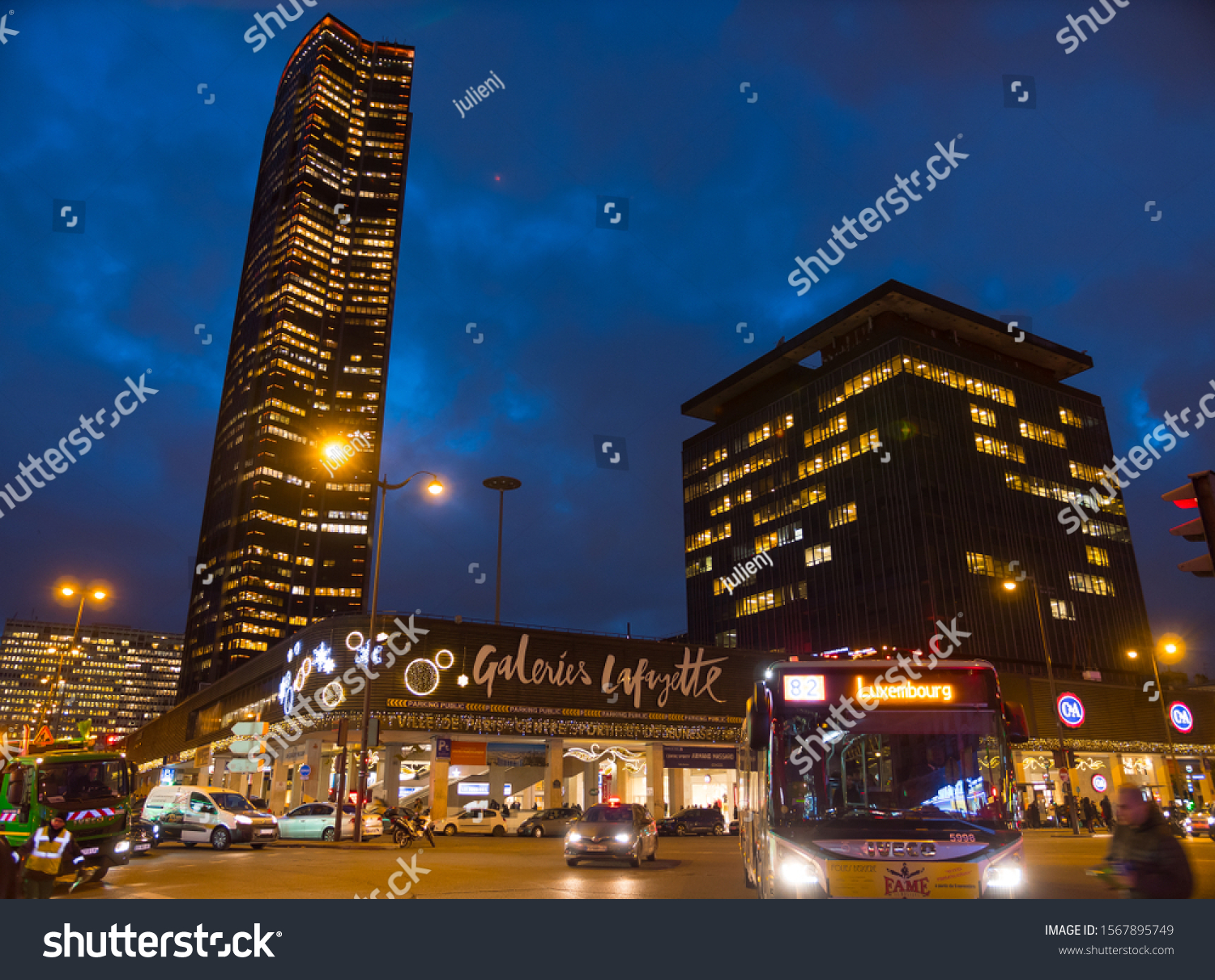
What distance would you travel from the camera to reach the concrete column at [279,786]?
4391 cm

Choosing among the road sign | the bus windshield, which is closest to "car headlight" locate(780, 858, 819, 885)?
the bus windshield

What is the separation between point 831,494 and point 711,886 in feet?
247

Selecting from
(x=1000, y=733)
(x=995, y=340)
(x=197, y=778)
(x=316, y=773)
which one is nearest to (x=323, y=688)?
(x=316, y=773)

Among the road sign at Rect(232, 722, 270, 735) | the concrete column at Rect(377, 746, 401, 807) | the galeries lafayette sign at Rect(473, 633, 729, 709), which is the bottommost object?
the concrete column at Rect(377, 746, 401, 807)

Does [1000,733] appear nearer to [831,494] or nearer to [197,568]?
[831,494]

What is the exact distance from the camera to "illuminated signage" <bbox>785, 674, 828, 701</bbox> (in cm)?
850

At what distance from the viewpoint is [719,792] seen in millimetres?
44188

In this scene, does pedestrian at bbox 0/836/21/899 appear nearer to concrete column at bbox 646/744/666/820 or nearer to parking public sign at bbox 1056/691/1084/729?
parking public sign at bbox 1056/691/1084/729

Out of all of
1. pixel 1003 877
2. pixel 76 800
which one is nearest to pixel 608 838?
pixel 76 800

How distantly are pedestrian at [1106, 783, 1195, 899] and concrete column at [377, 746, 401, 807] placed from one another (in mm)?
37577

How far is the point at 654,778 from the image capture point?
41094mm

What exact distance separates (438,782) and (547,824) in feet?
20.6

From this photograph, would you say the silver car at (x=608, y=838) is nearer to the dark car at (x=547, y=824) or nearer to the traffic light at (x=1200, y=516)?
the traffic light at (x=1200, y=516)

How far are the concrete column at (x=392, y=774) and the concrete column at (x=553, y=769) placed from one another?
4680 millimetres
